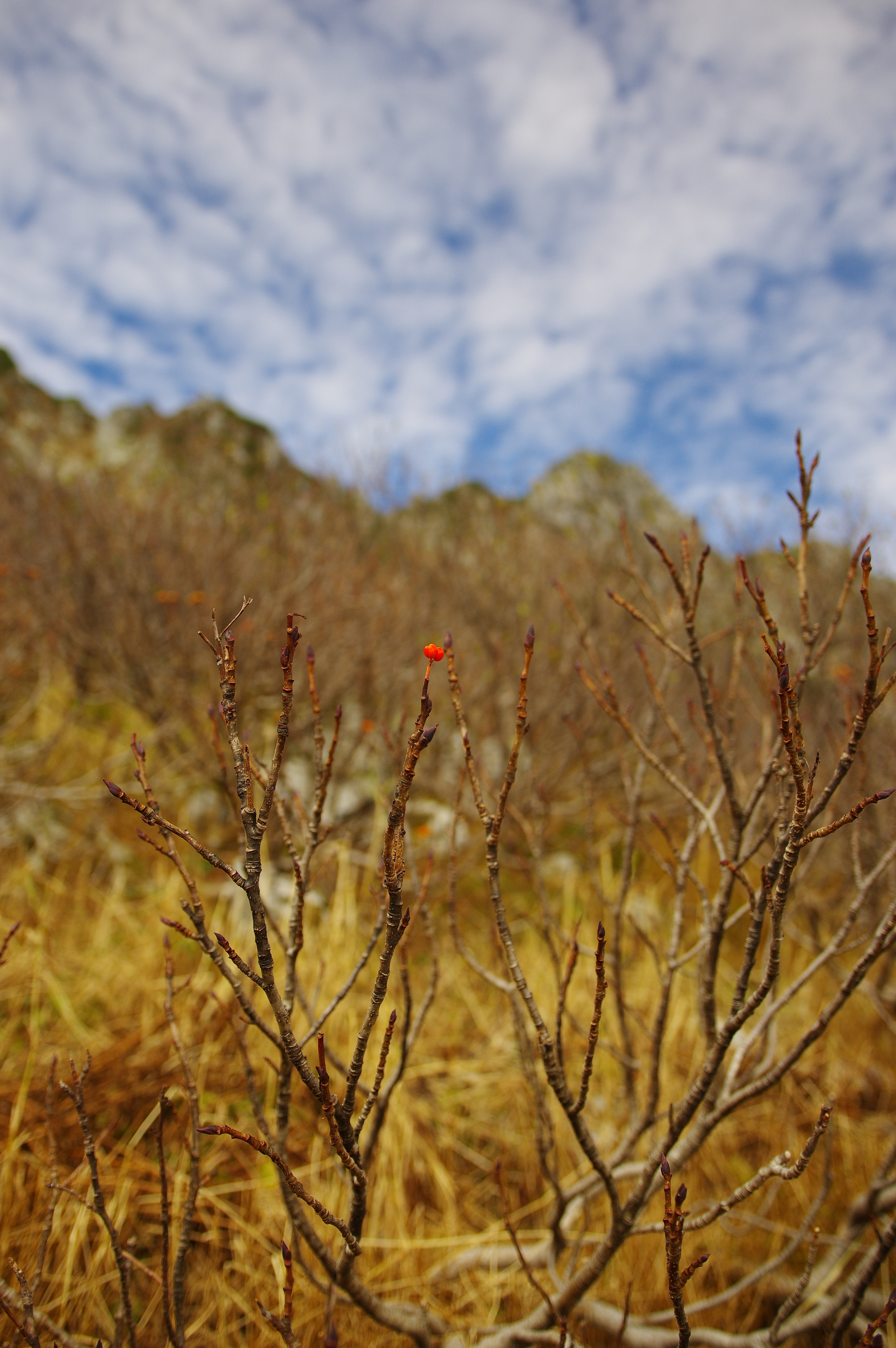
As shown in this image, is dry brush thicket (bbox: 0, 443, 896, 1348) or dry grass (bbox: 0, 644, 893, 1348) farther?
dry grass (bbox: 0, 644, 893, 1348)

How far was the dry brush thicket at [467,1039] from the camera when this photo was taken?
0.96 m

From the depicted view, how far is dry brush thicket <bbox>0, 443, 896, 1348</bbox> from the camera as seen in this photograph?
0.96 metres

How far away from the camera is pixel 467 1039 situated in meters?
3.08

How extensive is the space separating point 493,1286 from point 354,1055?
1.57m

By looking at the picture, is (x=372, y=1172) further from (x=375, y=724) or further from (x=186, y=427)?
(x=186, y=427)

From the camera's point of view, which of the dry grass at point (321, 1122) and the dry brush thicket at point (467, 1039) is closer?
the dry brush thicket at point (467, 1039)

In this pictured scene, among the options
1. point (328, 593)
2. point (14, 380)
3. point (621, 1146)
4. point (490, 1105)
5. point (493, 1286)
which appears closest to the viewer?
point (621, 1146)

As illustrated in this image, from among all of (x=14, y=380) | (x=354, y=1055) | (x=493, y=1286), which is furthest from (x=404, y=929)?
(x=14, y=380)

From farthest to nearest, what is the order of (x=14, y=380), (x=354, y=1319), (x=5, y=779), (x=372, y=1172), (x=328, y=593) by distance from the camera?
1. (x=14, y=380)
2. (x=328, y=593)
3. (x=5, y=779)
4. (x=372, y=1172)
5. (x=354, y=1319)

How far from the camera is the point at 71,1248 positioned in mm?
1690

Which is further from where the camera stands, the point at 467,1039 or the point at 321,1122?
the point at 467,1039

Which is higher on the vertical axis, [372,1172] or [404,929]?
[404,929]

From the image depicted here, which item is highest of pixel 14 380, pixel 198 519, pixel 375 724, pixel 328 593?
pixel 14 380

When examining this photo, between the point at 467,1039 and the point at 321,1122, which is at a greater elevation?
the point at 467,1039
